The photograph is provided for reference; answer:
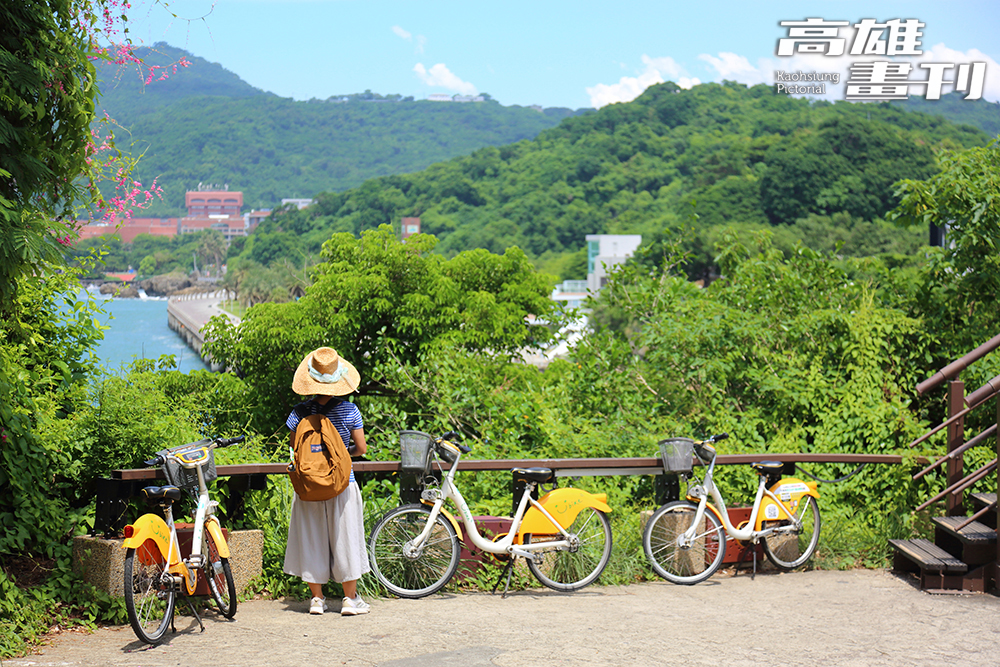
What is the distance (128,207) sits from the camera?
24.2 feet

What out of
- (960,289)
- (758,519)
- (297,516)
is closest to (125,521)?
(297,516)

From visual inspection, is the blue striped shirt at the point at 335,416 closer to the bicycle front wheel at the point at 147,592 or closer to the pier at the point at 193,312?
the bicycle front wheel at the point at 147,592

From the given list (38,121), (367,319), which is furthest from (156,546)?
(367,319)

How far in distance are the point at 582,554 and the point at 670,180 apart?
443 feet

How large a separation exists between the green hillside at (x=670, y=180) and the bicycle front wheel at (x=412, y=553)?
81.4 m

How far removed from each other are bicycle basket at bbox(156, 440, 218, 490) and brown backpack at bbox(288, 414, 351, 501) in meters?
0.49

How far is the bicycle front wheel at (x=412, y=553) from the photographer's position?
18.9ft

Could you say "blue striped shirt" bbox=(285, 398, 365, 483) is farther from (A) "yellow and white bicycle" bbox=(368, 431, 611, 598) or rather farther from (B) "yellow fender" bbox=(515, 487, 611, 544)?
(B) "yellow fender" bbox=(515, 487, 611, 544)

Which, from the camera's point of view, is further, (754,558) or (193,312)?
(193,312)

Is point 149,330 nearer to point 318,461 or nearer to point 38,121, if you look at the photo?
point 38,121

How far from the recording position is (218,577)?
5227 millimetres

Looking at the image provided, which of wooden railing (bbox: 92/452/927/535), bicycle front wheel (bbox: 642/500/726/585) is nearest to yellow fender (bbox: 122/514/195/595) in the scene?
wooden railing (bbox: 92/452/927/535)

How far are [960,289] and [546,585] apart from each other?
18.8 ft

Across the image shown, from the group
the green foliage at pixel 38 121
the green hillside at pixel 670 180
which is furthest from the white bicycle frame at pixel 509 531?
the green hillside at pixel 670 180
